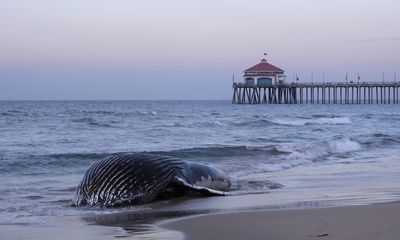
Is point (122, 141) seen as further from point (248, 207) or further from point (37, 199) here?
point (248, 207)

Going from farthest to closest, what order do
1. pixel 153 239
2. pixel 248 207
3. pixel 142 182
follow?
pixel 142 182
pixel 248 207
pixel 153 239

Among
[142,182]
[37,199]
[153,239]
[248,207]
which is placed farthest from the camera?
[37,199]

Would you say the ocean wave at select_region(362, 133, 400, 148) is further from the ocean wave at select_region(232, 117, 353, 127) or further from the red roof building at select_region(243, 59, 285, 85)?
the red roof building at select_region(243, 59, 285, 85)

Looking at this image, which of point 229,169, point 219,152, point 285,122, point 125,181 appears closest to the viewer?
point 125,181

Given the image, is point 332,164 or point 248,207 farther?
point 332,164

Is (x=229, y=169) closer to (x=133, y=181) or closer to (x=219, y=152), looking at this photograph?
(x=219, y=152)

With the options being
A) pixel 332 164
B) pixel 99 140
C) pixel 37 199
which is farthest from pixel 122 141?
pixel 37 199

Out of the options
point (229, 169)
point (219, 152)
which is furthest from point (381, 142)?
point (229, 169)

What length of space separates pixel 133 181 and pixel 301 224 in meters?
2.91

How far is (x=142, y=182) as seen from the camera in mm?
8109

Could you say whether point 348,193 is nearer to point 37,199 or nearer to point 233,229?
point 233,229

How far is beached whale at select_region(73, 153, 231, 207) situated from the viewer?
802cm

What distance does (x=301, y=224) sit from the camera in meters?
5.68

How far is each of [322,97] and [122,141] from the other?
64168mm
